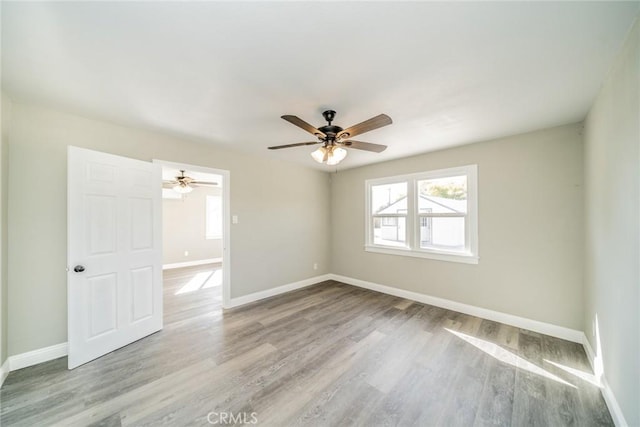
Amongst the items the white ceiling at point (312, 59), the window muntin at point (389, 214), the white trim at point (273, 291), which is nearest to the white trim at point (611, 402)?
the white ceiling at point (312, 59)

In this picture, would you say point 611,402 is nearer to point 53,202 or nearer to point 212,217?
point 53,202

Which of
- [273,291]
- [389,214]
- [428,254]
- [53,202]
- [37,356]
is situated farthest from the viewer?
[389,214]

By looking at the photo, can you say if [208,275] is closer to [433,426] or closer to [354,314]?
[354,314]

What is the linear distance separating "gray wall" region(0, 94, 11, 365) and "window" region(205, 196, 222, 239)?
523cm

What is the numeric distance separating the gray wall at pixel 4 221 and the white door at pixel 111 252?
17.0 inches

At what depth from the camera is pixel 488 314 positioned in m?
3.23

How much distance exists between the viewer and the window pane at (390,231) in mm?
4250

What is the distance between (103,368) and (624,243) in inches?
169

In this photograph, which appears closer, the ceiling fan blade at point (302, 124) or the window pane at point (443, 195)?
the ceiling fan blade at point (302, 124)

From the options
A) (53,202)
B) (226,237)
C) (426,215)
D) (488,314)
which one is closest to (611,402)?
(488,314)

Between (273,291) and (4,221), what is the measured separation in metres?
3.24

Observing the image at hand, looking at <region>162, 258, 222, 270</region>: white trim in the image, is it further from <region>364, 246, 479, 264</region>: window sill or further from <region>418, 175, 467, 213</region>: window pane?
<region>418, 175, 467, 213</region>: window pane

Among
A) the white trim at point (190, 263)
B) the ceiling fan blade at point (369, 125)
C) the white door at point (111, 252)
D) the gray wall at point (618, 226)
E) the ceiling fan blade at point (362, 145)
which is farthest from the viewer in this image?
the white trim at point (190, 263)

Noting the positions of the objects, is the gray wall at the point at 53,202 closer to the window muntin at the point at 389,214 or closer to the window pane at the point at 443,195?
the window muntin at the point at 389,214
